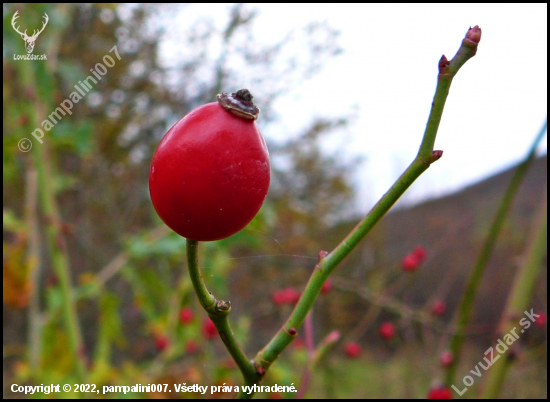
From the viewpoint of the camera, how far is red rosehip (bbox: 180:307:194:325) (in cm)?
198

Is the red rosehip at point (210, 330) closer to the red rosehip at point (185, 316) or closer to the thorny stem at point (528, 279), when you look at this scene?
the red rosehip at point (185, 316)

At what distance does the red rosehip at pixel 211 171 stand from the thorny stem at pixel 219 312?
0.03 m

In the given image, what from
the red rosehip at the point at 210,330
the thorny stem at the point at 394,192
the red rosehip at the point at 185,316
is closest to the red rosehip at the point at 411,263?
the red rosehip at the point at 210,330

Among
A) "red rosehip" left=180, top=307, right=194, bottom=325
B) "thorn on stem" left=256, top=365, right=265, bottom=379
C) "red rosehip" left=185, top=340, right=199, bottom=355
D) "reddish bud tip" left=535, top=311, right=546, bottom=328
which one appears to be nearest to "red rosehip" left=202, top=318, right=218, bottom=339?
"red rosehip" left=180, top=307, right=194, bottom=325

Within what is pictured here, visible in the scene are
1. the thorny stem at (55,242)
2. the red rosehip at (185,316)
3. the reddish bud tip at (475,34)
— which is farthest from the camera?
the red rosehip at (185,316)

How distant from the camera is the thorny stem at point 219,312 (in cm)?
41

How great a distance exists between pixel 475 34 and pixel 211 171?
0.85ft

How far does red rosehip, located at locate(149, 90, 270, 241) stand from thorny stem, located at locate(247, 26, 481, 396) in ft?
0.32

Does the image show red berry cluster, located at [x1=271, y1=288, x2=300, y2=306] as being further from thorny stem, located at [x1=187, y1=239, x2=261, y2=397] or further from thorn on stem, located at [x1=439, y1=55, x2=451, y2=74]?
thorn on stem, located at [x1=439, y1=55, x2=451, y2=74]

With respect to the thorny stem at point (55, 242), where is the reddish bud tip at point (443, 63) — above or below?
above

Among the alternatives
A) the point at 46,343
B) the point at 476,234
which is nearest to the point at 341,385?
the point at 476,234

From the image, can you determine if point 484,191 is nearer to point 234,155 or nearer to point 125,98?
point 125,98

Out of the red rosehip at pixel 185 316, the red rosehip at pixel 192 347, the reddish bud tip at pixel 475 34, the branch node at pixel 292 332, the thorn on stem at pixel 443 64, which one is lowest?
the red rosehip at pixel 192 347

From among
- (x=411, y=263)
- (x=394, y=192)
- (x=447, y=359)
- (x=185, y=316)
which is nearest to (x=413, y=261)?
(x=411, y=263)
